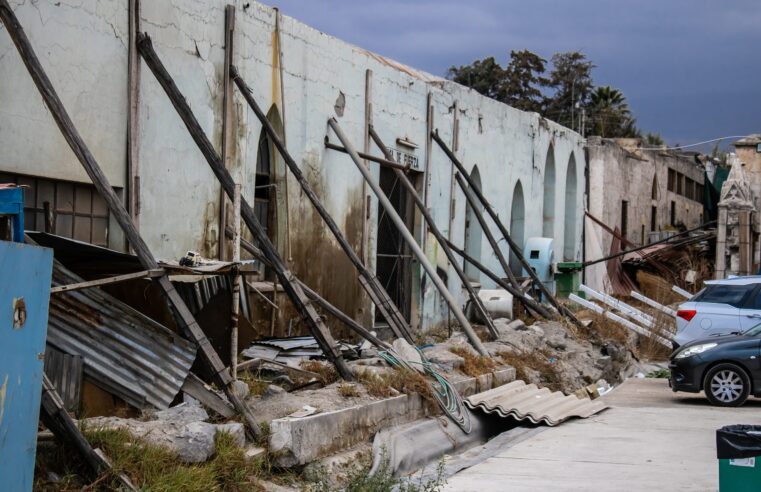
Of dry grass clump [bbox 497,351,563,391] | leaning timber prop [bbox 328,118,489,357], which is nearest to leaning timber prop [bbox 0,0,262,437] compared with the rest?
leaning timber prop [bbox 328,118,489,357]

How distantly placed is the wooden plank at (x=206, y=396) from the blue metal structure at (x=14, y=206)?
96.2 inches

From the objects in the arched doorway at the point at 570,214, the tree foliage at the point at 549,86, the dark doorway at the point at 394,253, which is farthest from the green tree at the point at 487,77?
the dark doorway at the point at 394,253

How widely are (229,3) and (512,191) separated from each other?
12295 millimetres

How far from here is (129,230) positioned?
28.6 ft

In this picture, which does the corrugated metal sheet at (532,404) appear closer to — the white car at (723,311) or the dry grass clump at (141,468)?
the white car at (723,311)

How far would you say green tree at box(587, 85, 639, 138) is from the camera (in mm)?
54531

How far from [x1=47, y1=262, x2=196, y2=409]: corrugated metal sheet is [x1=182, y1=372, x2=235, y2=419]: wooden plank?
13 cm

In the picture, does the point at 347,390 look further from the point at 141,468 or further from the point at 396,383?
the point at 141,468

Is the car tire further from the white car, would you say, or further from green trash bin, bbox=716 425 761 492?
green trash bin, bbox=716 425 761 492

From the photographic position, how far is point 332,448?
938cm

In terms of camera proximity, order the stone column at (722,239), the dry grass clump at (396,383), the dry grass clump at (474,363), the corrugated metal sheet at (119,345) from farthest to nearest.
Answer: the stone column at (722,239)
the dry grass clump at (474,363)
the dry grass clump at (396,383)
the corrugated metal sheet at (119,345)

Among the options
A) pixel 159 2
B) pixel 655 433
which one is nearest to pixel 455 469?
pixel 655 433

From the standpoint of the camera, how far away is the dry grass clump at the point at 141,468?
6758 millimetres

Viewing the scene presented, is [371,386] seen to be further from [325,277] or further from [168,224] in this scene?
[325,277]
